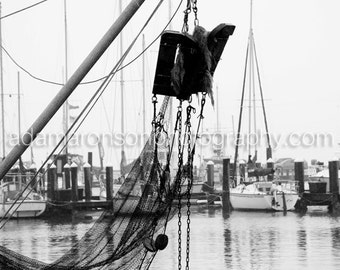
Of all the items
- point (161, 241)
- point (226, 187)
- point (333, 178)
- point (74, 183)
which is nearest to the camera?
point (161, 241)

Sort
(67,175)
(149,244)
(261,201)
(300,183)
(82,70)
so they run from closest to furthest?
(82,70) < (149,244) < (261,201) < (300,183) < (67,175)

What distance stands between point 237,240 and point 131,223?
18.2 m

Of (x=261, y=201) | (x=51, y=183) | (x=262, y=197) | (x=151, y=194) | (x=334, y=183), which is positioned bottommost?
(x=261, y=201)

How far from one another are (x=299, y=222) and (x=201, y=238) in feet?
32.1

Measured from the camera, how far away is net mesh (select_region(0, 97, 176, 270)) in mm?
11047

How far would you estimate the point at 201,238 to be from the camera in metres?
29.9

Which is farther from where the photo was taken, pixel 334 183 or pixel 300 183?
pixel 300 183

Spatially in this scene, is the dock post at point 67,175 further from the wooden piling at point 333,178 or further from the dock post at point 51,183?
the wooden piling at point 333,178

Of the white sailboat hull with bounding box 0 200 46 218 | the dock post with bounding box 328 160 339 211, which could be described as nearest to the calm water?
the dock post with bounding box 328 160 339 211

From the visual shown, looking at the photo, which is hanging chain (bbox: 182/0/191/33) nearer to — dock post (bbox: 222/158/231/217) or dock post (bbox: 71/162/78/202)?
dock post (bbox: 222/158/231/217)

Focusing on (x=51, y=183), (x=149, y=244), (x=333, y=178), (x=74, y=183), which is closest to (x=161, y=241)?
(x=149, y=244)

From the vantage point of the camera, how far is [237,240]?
94.7ft

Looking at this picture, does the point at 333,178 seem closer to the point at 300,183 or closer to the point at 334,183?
the point at 334,183

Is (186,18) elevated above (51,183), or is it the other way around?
(186,18)
